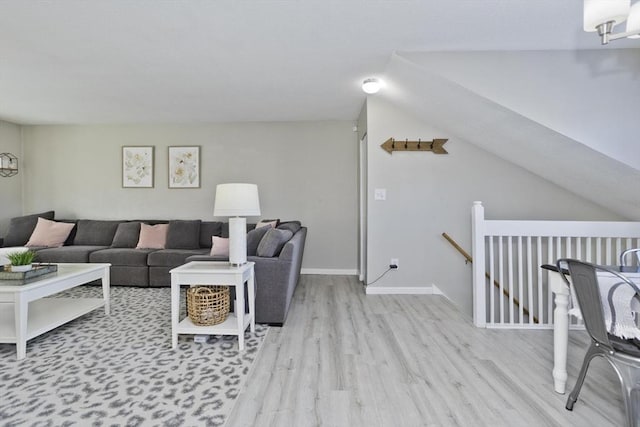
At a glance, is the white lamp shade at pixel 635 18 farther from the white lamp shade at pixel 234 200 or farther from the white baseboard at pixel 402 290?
the white baseboard at pixel 402 290

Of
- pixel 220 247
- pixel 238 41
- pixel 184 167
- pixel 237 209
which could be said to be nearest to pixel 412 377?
pixel 237 209

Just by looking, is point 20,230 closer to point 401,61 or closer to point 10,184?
point 10,184

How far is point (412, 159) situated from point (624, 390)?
2.71m

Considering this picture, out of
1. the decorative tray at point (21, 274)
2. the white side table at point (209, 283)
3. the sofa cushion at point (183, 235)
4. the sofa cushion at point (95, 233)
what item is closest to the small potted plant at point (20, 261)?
the decorative tray at point (21, 274)

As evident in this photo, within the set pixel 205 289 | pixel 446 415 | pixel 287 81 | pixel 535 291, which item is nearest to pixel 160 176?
pixel 287 81

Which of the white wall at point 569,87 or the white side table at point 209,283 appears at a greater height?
the white wall at point 569,87

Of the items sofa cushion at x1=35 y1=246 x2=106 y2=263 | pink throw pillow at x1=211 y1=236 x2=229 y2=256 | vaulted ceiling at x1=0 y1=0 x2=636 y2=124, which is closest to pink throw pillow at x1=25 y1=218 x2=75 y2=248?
sofa cushion at x1=35 y1=246 x2=106 y2=263

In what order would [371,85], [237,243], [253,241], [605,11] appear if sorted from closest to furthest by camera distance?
[605,11]
[237,243]
[253,241]
[371,85]

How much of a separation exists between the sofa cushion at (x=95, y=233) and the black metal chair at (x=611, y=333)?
17.2ft

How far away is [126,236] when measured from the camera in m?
4.24

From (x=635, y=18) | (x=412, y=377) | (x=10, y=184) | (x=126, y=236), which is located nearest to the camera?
(x=635, y=18)

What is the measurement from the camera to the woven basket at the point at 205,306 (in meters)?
2.23

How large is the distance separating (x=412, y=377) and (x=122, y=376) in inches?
71.2

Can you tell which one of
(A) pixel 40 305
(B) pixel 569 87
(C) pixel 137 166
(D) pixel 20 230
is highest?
(B) pixel 569 87
